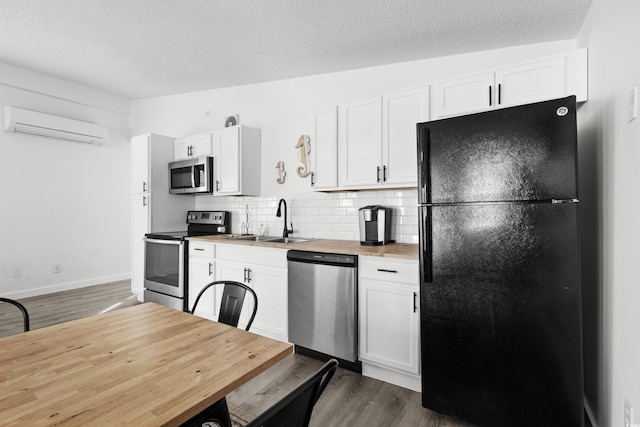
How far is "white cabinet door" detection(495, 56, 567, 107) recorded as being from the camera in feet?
6.92

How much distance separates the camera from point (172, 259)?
3736 millimetres

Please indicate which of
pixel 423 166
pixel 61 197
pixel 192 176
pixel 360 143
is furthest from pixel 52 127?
pixel 423 166

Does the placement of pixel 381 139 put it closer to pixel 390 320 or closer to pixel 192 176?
pixel 390 320

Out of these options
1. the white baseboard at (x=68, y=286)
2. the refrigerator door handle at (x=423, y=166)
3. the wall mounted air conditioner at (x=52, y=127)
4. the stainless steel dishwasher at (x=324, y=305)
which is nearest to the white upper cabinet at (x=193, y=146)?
the wall mounted air conditioner at (x=52, y=127)

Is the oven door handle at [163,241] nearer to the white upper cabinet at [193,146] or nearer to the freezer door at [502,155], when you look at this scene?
the white upper cabinet at [193,146]

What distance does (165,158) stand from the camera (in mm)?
4363

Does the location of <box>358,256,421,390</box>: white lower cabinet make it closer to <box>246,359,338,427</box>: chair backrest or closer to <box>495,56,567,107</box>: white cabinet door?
<box>495,56,567,107</box>: white cabinet door

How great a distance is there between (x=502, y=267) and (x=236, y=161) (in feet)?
9.50

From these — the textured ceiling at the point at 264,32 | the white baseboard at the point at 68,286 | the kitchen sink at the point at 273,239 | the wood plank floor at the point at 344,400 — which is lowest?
the wood plank floor at the point at 344,400

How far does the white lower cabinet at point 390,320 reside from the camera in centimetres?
217

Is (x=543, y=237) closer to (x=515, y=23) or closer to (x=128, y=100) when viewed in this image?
(x=515, y=23)

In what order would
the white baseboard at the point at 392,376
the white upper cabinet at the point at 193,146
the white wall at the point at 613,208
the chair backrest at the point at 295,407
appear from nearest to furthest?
the chair backrest at the point at 295,407 < the white wall at the point at 613,208 < the white baseboard at the point at 392,376 < the white upper cabinet at the point at 193,146

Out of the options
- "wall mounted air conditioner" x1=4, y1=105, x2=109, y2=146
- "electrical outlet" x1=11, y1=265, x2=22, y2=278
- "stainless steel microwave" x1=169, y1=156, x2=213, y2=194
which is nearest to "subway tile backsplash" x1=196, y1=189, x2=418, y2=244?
"stainless steel microwave" x1=169, y1=156, x2=213, y2=194

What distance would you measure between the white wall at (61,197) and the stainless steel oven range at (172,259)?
60.9 inches
